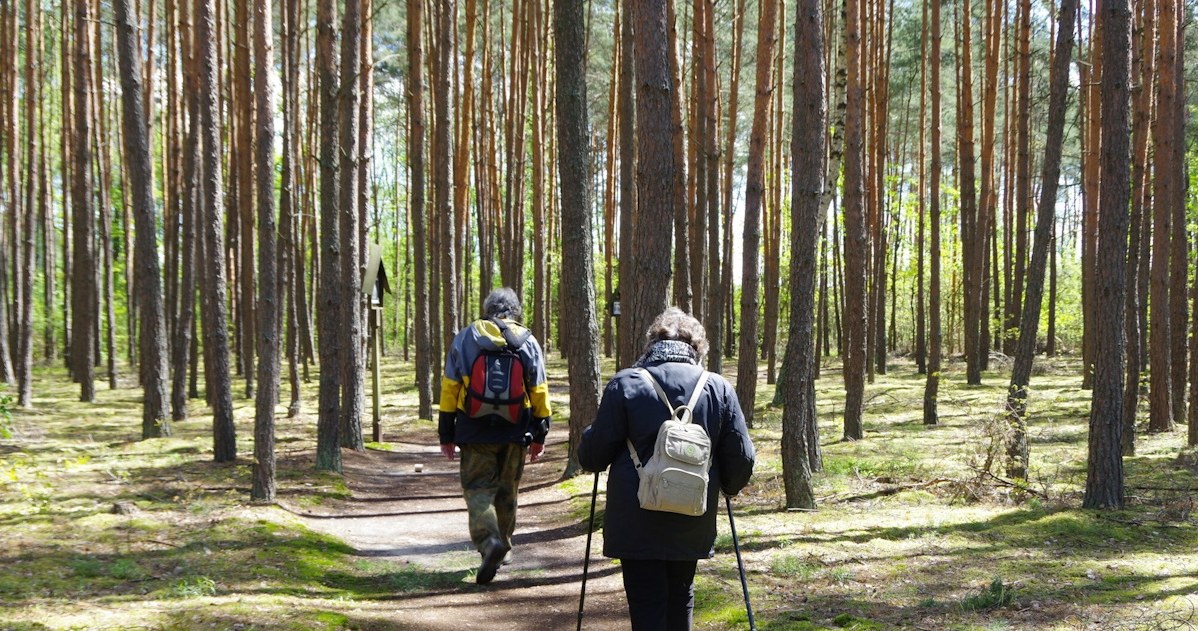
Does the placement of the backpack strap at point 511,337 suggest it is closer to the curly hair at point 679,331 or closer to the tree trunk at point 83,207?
the curly hair at point 679,331

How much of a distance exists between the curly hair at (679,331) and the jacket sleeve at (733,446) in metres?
0.22

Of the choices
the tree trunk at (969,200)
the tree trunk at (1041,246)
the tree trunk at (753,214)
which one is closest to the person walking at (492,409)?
the tree trunk at (1041,246)

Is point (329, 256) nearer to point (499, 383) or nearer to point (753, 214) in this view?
point (499, 383)

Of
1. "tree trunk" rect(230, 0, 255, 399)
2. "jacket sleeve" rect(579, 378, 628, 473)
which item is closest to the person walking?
"jacket sleeve" rect(579, 378, 628, 473)

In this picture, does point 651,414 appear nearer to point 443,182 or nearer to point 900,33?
point 443,182

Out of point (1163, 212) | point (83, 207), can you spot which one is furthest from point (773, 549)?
point (83, 207)

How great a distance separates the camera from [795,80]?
8539 millimetres

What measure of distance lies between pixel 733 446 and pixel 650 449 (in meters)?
0.38

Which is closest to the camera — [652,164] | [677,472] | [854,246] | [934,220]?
[677,472]

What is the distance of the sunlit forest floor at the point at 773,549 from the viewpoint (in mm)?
5297

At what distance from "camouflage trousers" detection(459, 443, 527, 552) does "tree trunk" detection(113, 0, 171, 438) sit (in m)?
7.99

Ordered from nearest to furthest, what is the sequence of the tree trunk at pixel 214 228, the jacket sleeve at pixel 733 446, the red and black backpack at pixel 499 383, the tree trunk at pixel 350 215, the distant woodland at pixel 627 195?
the jacket sleeve at pixel 733 446 → the red and black backpack at pixel 499 383 → the distant woodland at pixel 627 195 → the tree trunk at pixel 214 228 → the tree trunk at pixel 350 215

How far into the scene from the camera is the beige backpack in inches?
143

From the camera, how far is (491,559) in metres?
6.28
